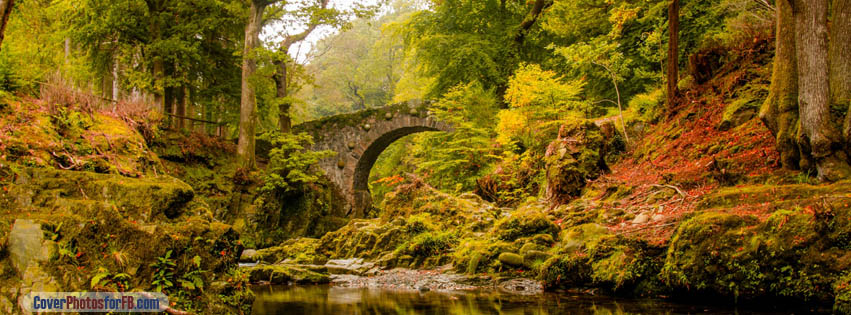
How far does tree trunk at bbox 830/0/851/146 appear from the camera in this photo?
583 cm

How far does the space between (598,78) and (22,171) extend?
1392 cm

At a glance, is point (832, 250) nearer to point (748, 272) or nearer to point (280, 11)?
point (748, 272)

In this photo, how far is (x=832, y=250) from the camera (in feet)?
14.1

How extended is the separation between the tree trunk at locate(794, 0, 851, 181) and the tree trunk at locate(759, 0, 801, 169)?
24cm

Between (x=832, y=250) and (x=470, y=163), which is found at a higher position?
(x=470, y=163)

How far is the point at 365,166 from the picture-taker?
21.8 meters

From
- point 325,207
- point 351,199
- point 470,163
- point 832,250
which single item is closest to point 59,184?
point 832,250

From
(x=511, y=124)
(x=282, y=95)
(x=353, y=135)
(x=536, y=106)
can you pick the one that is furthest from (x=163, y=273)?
(x=353, y=135)

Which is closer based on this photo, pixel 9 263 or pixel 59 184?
pixel 9 263

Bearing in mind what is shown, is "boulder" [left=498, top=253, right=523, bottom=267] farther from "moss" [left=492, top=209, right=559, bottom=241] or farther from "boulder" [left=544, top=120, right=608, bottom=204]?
"boulder" [left=544, top=120, right=608, bottom=204]

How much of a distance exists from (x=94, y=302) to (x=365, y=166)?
18490 mm

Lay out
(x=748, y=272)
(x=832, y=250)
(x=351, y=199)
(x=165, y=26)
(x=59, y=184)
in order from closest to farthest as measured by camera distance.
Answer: (x=59, y=184)
(x=832, y=250)
(x=748, y=272)
(x=165, y=26)
(x=351, y=199)

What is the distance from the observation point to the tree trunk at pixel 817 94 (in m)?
5.45

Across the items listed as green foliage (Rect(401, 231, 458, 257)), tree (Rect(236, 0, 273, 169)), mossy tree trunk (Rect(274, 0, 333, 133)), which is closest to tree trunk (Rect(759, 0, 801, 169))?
green foliage (Rect(401, 231, 458, 257))
